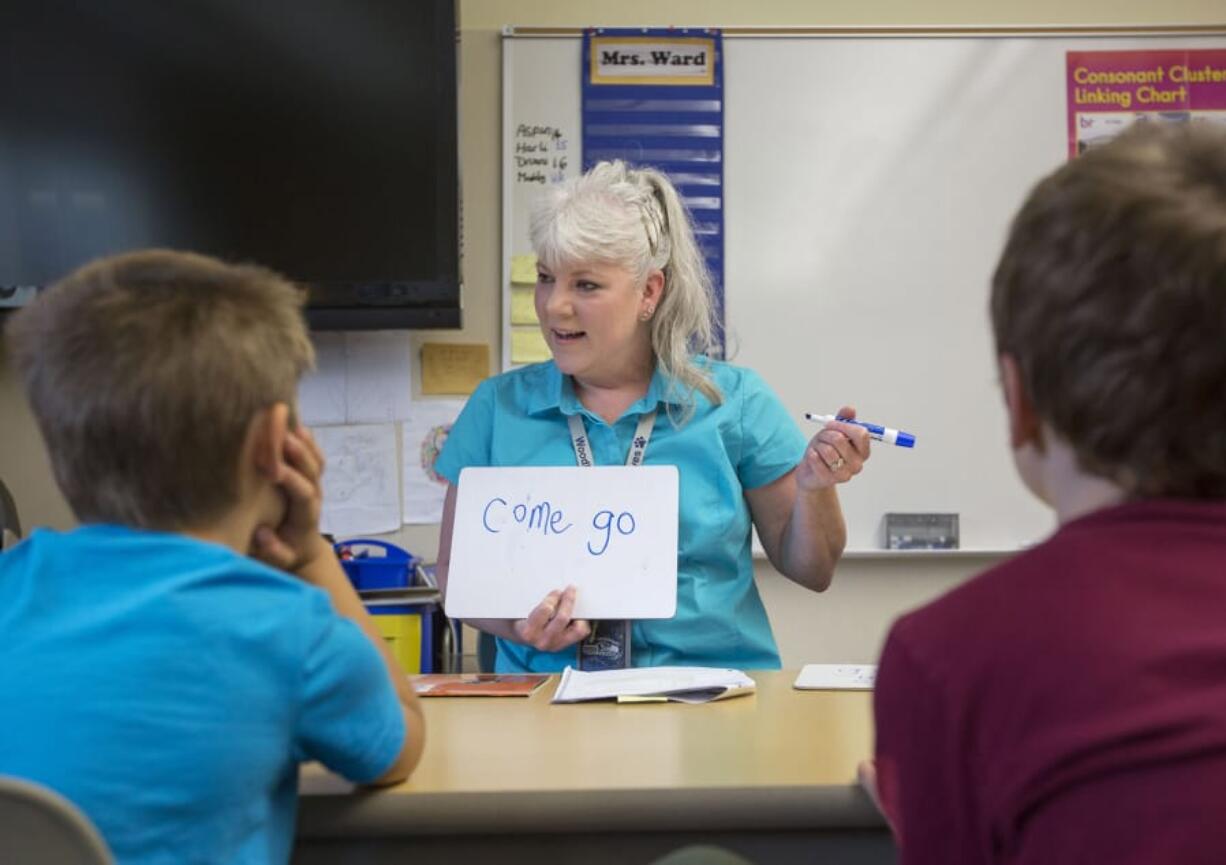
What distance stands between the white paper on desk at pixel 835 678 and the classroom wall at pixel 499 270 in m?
1.51

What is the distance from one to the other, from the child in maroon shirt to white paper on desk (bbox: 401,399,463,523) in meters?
2.50

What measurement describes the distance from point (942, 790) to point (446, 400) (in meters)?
2.56

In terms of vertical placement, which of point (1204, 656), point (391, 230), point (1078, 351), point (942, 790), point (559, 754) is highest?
point (391, 230)

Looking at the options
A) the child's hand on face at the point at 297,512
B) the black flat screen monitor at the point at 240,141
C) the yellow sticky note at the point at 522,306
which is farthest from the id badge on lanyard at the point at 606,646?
the yellow sticky note at the point at 522,306

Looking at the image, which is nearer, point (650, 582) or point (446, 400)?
point (650, 582)

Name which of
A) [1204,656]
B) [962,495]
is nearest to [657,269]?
[962,495]

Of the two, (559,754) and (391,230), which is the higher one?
(391,230)

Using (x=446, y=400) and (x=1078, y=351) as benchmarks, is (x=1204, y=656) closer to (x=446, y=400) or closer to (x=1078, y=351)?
(x=1078, y=351)

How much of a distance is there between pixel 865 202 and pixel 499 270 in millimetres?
904

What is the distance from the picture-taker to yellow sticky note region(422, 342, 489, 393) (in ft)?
10.9

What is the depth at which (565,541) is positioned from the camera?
6.35 feet

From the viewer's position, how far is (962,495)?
3.30 metres

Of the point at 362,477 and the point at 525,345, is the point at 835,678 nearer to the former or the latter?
the point at 525,345

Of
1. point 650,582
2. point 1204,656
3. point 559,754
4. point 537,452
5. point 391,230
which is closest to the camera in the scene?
point 1204,656
